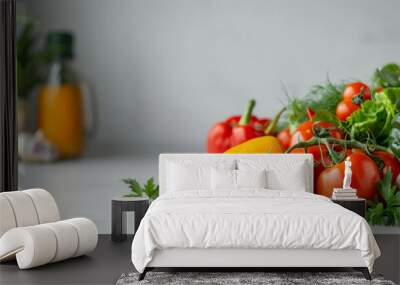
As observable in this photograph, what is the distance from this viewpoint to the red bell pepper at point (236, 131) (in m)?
5.18

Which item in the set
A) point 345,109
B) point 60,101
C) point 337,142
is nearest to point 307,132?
point 337,142

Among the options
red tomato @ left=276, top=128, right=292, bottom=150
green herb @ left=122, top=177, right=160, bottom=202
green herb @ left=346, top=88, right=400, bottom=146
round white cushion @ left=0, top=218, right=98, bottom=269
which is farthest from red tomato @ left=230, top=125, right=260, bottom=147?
round white cushion @ left=0, top=218, right=98, bottom=269

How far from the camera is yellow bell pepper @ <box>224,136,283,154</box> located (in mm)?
4781

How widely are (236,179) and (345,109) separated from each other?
4.04ft

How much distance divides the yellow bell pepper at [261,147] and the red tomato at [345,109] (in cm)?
50

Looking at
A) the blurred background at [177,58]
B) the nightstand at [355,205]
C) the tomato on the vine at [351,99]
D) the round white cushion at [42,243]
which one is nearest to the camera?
the round white cushion at [42,243]

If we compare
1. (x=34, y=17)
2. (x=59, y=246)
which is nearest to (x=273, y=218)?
(x=59, y=246)

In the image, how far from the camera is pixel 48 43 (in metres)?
6.67

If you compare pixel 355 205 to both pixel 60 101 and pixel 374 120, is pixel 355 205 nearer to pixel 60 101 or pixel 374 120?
pixel 374 120

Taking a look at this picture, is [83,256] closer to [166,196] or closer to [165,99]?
[166,196]

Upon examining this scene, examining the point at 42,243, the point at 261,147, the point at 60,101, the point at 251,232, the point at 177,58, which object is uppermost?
the point at 177,58

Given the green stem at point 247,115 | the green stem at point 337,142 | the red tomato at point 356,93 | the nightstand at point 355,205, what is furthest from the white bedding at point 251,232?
the green stem at point 247,115

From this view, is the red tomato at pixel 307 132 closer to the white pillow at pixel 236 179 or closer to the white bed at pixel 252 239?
the white pillow at pixel 236 179

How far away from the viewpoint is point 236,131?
5.23 metres
